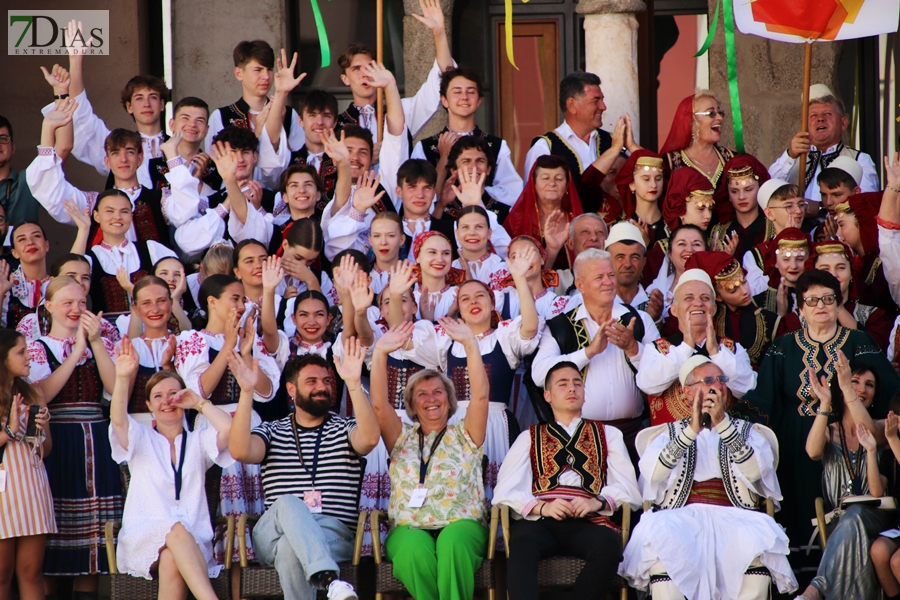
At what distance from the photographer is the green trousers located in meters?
6.36

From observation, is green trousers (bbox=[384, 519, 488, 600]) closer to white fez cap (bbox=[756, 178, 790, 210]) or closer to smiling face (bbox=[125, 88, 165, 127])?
white fez cap (bbox=[756, 178, 790, 210])

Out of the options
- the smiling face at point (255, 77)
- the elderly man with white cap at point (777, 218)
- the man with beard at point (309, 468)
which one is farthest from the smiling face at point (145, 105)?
the elderly man with white cap at point (777, 218)

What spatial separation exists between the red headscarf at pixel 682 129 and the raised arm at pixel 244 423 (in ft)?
10.2

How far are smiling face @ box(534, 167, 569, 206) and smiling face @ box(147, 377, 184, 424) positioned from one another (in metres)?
2.51

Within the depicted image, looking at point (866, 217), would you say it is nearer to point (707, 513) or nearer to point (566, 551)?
point (707, 513)

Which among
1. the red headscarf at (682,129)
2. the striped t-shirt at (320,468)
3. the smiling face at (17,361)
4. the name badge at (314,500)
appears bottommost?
the name badge at (314,500)

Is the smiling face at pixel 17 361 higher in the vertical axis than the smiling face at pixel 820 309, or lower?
lower

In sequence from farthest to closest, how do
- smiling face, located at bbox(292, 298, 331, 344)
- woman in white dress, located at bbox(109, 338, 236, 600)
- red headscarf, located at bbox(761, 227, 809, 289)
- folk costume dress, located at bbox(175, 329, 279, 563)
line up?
1. red headscarf, located at bbox(761, 227, 809, 289)
2. smiling face, located at bbox(292, 298, 331, 344)
3. folk costume dress, located at bbox(175, 329, 279, 563)
4. woman in white dress, located at bbox(109, 338, 236, 600)

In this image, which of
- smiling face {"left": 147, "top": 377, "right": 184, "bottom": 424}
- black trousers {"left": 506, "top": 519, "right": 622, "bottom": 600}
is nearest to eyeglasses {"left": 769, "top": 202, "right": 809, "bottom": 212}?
black trousers {"left": 506, "top": 519, "right": 622, "bottom": 600}

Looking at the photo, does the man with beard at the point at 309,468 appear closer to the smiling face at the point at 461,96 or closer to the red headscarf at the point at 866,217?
the smiling face at the point at 461,96

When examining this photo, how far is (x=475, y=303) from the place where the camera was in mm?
7273

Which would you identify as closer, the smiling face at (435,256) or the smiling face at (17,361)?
the smiling face at (17,361)

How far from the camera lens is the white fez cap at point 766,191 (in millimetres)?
8133

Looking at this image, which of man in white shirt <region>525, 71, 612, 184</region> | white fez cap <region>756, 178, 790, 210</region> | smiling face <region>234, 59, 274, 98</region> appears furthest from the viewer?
smiling face <region>234, 59, 274, 98</region>
